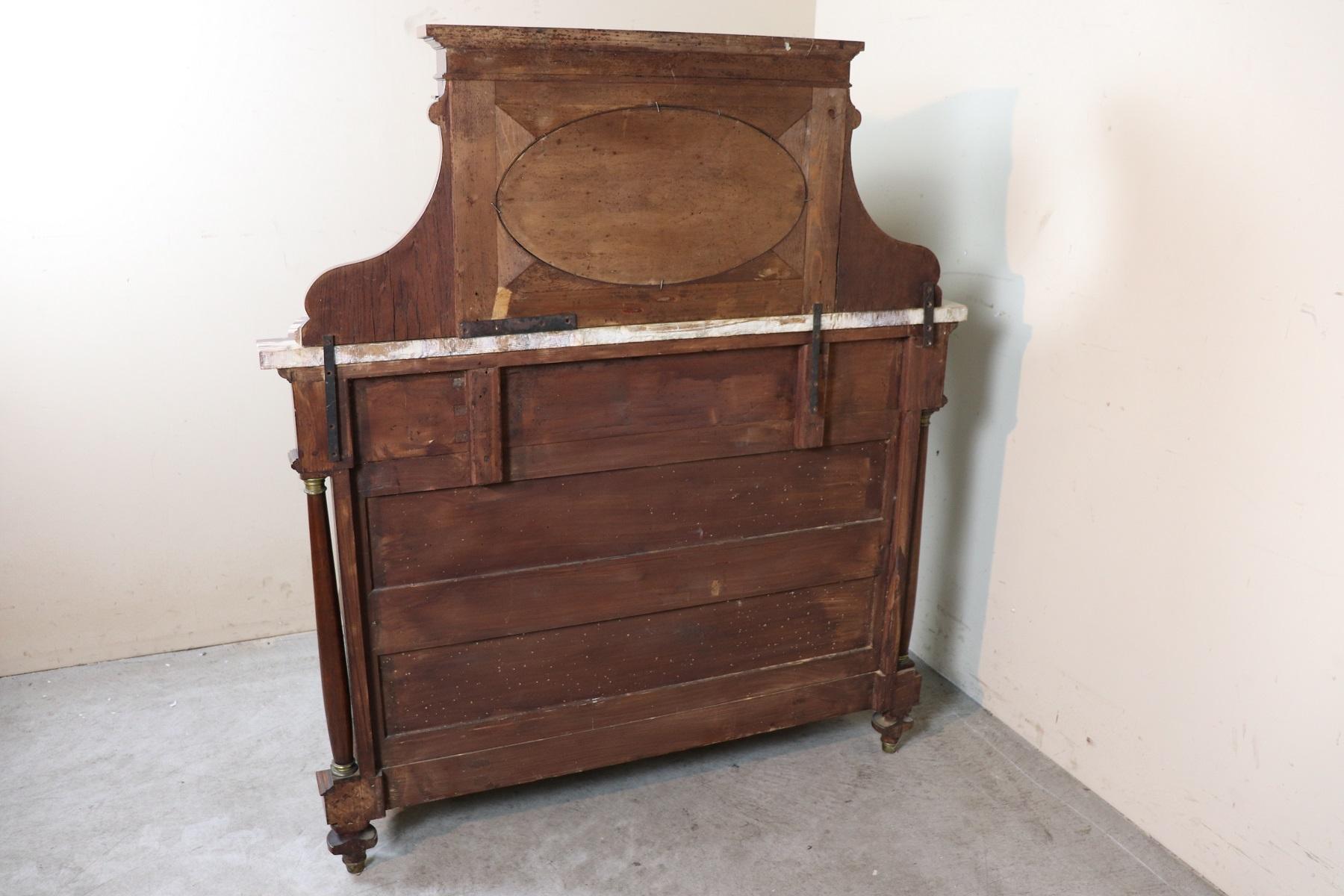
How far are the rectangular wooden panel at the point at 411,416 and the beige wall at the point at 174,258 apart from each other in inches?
45.7

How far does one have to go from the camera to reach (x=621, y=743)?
2.35 m

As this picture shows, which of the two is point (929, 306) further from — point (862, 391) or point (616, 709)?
point (616, 709)

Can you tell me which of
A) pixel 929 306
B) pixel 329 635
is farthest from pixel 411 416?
pixel 929 306

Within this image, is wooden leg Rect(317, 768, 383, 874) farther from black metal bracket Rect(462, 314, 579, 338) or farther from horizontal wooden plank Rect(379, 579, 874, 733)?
black metal bracket Rect(462, 314, 579, 338)

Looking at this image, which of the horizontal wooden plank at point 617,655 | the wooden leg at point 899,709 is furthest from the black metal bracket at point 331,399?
the wooden leg at point 899,709

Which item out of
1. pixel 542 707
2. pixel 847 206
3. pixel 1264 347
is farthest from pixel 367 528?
pixel 1264 347

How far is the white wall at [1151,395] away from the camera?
75.2 inches

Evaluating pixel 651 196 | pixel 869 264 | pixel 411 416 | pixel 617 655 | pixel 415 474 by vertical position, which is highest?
pixel 651 196

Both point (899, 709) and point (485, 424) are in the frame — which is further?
point (899, 709)

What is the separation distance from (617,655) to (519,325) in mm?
751

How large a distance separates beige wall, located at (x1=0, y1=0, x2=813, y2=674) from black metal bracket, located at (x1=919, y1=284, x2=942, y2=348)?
1.34 meters

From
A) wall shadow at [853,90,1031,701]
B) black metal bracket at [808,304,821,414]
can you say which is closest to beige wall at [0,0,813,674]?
wall shadow at [853,90,1031,701]

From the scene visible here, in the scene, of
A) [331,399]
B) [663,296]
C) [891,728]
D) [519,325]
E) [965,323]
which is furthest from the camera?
[965,323]

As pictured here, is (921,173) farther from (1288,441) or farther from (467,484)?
(467,484)
